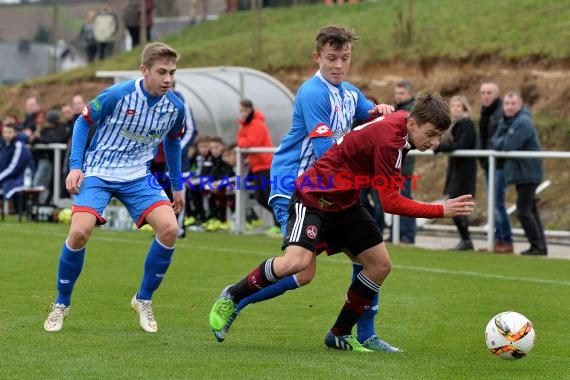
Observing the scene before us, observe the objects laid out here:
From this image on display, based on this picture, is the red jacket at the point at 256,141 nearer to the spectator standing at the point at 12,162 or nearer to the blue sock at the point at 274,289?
the spectator standing at the point at 12,162

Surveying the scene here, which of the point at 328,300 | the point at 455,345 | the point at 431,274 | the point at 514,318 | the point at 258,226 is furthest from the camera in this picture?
the point at 258,226

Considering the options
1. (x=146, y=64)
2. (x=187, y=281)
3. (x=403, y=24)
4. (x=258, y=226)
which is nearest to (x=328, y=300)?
(x=187, y=281)

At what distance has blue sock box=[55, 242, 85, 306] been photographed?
8.37 meters

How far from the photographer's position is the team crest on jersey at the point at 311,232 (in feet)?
24.6

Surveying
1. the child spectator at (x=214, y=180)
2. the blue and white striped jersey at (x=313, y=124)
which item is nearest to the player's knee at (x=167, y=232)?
the blue and white striped jersey at (x=313, y=124)

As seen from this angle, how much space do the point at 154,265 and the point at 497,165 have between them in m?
7.71

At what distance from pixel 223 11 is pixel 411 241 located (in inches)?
789

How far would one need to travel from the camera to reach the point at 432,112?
7133 mm

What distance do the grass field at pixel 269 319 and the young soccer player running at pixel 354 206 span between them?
36 centimetres

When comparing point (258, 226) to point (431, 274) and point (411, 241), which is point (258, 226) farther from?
point (431, 274)

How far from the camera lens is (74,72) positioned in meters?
33.0

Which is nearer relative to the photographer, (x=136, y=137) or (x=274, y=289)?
(x=274, y=289)

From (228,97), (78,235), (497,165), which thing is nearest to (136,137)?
(78,235)

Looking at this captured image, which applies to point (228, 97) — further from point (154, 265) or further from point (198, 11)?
point (154, 265)
